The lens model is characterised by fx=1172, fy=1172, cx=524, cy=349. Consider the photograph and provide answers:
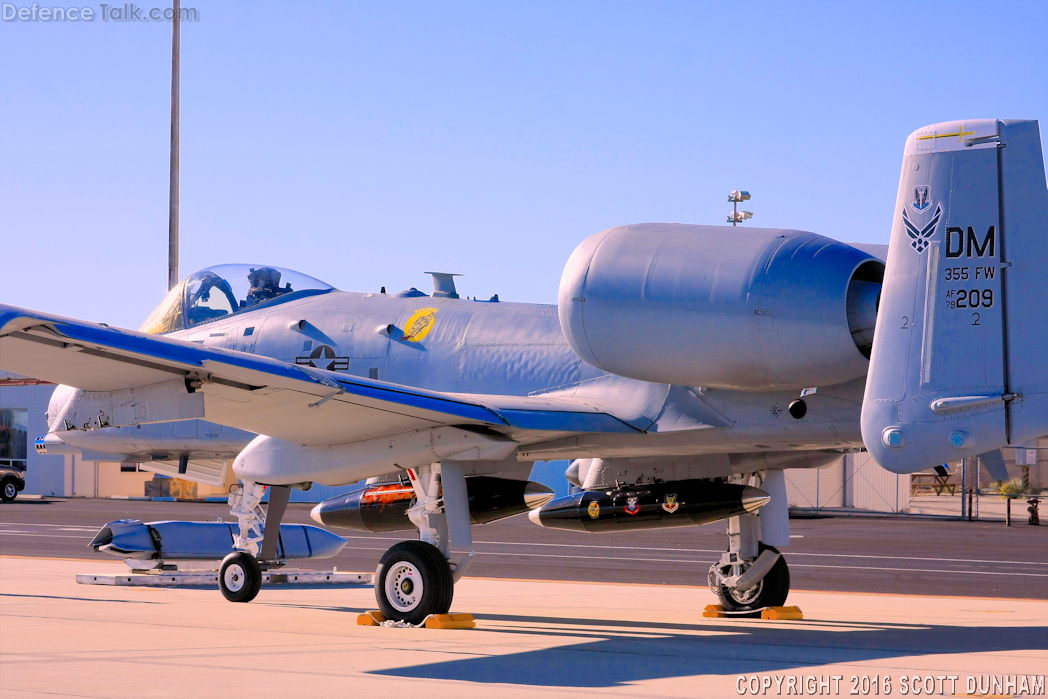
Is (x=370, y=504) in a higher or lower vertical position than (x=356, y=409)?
lower

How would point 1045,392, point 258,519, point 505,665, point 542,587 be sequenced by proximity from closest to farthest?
point 1045,392
point 505,665
point 258,519
point 542,587

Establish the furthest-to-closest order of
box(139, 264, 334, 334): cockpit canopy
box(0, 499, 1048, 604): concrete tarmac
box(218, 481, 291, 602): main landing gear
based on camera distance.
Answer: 1. box(0, 499, 1048, 604): concrete tarmac
2. box(218, 481, 291, 602): main landing gear
3. box(139, 264, 334, 334): cockpit canopy

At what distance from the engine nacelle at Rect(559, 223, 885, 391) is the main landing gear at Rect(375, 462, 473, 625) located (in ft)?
6.83

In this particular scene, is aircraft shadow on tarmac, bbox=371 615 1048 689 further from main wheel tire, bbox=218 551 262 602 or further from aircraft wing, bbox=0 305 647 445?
main wheel tire, bbox=218 551 262 602

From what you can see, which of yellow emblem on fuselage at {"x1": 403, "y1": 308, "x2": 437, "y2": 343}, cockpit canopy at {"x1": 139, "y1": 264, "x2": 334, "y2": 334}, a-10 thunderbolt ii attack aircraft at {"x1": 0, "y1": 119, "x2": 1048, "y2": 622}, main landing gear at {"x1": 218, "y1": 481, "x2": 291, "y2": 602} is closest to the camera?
a-10 thunderbolt ii attack aircraft at {"x1": 0, "y1": 119, "x2": 1048, "y2": 622}

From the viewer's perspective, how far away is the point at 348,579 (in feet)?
59.5

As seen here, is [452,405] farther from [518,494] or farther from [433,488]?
[518,494]

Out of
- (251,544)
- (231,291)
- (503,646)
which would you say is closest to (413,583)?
(503,646)

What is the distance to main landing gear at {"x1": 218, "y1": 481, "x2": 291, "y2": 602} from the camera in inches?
574

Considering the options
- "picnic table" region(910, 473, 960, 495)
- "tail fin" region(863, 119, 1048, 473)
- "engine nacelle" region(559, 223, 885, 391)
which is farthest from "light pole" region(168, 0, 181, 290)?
"picnic table" region(910, 473, 960, 495)

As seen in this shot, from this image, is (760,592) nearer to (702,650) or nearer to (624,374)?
(702,650)

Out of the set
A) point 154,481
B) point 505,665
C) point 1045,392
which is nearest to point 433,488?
point 505,665

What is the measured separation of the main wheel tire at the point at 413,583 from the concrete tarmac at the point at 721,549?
766 centimetres

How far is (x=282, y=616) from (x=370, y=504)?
162 centimetres
